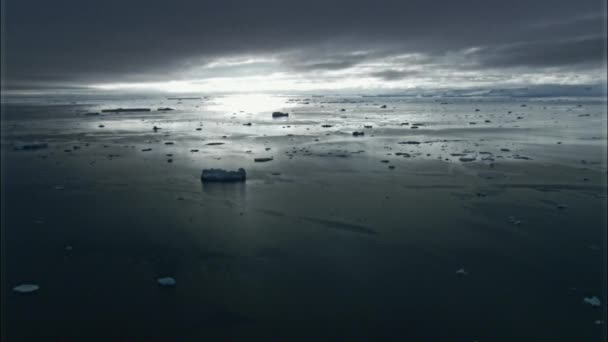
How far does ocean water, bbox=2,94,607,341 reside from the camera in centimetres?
798

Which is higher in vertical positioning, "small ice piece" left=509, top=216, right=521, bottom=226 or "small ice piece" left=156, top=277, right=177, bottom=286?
"small ice piece" left=509, top=216, right=521, bottom=226

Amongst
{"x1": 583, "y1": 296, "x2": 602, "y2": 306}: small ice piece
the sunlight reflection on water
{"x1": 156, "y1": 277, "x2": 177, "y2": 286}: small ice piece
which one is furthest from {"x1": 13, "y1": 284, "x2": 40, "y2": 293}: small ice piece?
the sunlight reflection on water

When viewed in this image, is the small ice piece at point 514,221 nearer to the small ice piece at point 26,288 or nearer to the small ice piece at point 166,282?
the small ice piece at point 166,282

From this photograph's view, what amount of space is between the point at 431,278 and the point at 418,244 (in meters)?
1.72

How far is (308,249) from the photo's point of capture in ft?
35.6

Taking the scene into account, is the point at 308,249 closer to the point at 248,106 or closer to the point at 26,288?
the point at 26,288

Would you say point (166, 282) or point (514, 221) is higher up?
point (514, 221)

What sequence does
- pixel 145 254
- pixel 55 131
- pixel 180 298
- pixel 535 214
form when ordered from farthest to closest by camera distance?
pixel 55 131 < pixel 535 214 < pixel 145 254 < pixel 180 298

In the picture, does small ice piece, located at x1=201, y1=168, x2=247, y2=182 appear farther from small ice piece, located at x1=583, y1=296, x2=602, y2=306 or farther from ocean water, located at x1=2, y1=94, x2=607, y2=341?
small ice piece, located at x1=583, y1=296, x2=602, y2=306

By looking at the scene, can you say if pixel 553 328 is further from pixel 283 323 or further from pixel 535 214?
pixel 535 214

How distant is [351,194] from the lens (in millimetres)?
15336

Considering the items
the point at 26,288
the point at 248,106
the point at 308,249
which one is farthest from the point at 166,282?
the point at 248,106

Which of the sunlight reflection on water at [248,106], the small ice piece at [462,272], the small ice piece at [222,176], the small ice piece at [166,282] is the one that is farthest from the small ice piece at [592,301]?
the sunlight reflection on water at [248,106]

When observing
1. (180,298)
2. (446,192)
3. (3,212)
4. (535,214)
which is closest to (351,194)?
(446,192)
